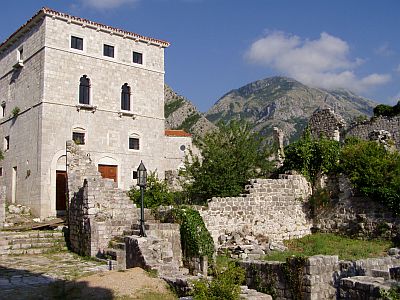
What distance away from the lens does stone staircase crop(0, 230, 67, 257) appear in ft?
49.7

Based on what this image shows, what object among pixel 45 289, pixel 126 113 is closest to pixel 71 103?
pixel 126 113

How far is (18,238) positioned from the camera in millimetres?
15680

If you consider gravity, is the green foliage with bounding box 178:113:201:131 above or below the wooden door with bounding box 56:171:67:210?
above

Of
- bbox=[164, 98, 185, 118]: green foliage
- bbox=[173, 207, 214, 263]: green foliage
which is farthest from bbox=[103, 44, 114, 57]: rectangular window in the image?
bbox=[164, 98, 185, 118]: green foliage

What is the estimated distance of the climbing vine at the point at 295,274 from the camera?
10.2 meters

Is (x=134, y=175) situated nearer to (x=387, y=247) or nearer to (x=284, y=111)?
(x=387, y=247)

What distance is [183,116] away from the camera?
7588cm

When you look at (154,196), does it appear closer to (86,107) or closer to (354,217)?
(354,217)

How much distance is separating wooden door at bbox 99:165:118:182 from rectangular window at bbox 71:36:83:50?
7.06 meters

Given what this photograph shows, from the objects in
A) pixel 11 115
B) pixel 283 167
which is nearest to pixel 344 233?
pixel 283 167

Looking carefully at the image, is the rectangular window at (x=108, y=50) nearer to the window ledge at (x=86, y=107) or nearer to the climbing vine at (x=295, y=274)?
the window ledge at (x=86, y=107)

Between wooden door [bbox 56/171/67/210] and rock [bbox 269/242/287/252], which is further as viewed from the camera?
wooden door [bbox 56/171/67/210]

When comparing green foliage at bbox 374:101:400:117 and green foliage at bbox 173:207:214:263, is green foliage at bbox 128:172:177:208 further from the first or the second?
green foliage at bbox 374:101:400:117

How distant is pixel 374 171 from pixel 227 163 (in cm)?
595
